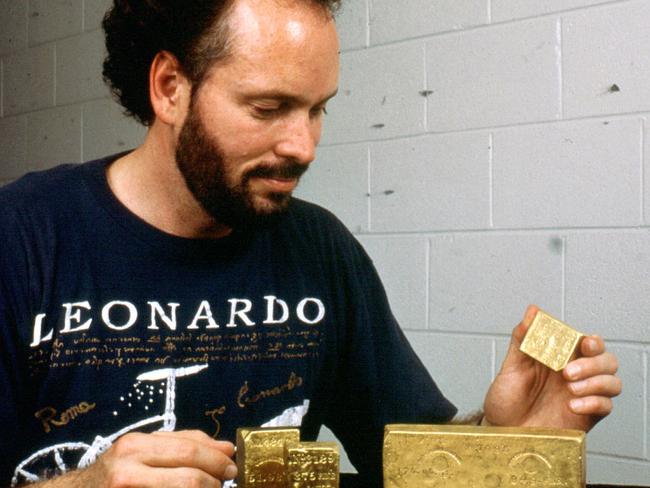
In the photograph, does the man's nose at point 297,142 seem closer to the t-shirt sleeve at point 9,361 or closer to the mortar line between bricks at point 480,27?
the t-shirt sleeve at point 9,361

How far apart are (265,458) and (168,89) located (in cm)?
73

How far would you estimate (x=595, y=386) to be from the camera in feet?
3.40

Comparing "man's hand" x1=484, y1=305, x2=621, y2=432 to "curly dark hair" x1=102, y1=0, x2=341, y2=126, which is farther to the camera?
"curly dark hair" x1=102, y1=0, x2=341, y2=126

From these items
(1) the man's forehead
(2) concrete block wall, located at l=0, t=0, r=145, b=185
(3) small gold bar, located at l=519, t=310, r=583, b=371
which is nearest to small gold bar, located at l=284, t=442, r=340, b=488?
(3) small gold bar, located at l=519, t=310, r=583, b=371

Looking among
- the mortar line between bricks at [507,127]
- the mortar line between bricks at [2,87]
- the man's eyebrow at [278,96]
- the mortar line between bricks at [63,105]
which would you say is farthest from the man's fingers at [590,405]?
the mortar line between bricks at [2,87]

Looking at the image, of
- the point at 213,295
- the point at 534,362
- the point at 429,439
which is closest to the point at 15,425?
the point at 213,295

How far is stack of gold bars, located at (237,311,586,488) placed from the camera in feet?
2.64

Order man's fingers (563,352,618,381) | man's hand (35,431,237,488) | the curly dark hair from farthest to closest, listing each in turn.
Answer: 1. the curly dark hair
2. man's fingers (563,352,618,381)
3. man's hand (35,431,237,488)

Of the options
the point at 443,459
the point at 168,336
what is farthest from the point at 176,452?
the point at 168,336

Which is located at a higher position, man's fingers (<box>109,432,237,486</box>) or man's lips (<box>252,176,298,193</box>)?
man's lips (<box>252,176,298,193</box>)

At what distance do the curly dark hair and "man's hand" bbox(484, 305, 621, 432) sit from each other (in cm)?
59

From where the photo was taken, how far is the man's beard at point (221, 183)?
1244mm

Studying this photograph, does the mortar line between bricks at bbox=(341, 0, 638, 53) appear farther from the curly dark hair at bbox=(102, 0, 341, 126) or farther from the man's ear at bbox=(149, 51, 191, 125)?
the man's ear at bbox=(149, 51, 191, 125)

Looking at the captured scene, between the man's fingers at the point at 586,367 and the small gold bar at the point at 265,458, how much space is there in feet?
1.31
